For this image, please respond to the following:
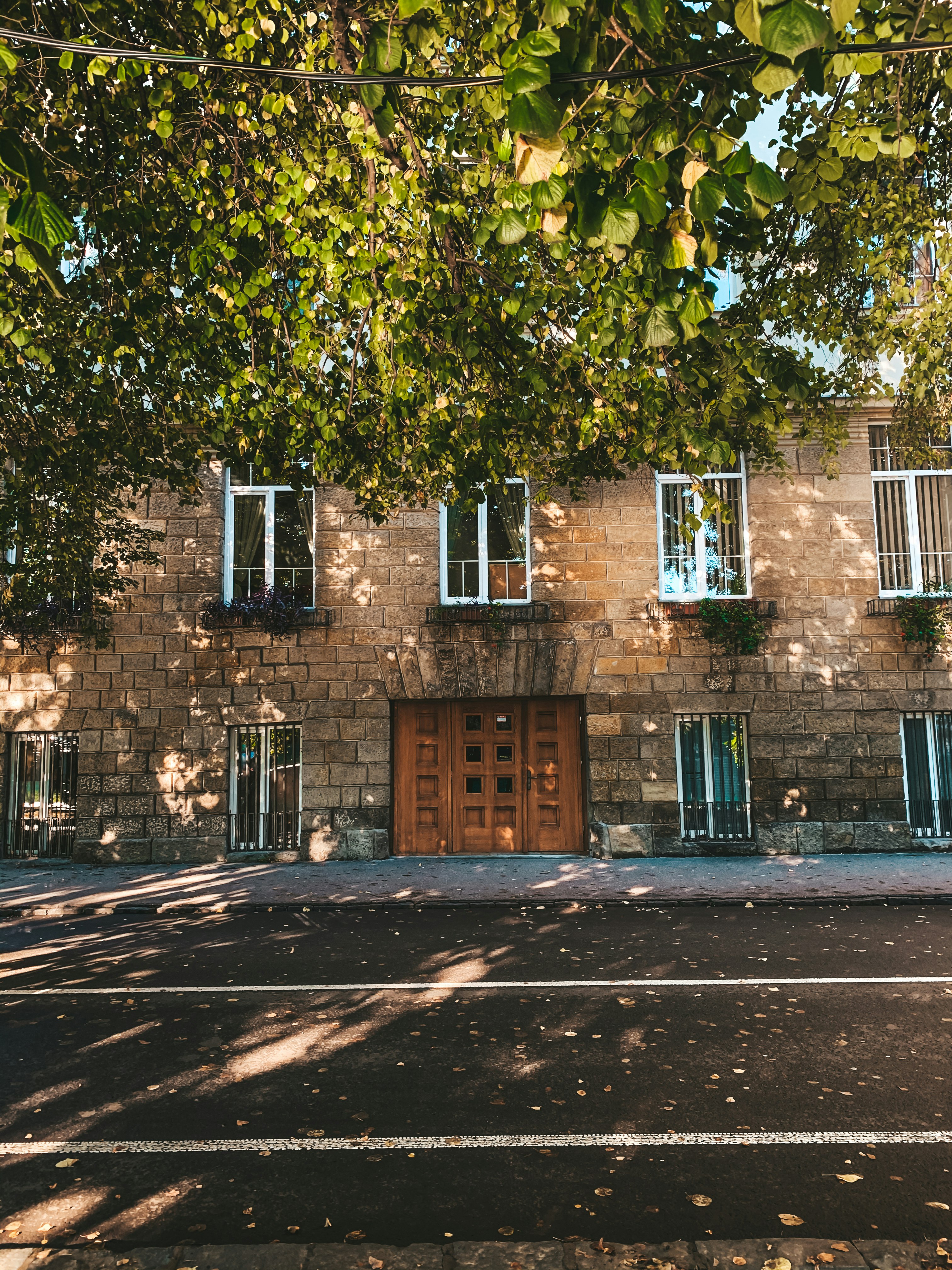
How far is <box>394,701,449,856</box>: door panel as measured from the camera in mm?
12773

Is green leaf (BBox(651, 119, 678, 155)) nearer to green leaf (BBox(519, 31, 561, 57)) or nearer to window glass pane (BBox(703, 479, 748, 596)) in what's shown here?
green leaf (BBox(519, 31, 561, 57))

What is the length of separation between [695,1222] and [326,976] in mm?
4038

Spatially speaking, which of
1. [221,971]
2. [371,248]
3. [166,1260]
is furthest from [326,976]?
[371,248]

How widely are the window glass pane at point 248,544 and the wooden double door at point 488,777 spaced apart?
3177 mm

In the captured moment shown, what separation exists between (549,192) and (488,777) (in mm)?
10849

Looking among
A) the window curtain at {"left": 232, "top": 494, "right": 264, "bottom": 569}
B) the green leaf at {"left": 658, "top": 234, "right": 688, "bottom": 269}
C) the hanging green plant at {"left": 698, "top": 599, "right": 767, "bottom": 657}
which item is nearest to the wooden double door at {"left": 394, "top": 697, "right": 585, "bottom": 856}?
the hanging green plant at {"left": 698, "top": 599, "right": 767, "bottom": 657}

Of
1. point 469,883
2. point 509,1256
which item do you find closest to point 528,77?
point 509,1256

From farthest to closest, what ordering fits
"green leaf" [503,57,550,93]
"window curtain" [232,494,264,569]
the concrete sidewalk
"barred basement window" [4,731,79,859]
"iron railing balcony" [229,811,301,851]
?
"window curtain" [232,494,264,569], "barred basement window" [4,731,79,859], "iron railing balcony" [229,811,301,851], the concrete sidewalk, "green leaf" [503,57,550,93]

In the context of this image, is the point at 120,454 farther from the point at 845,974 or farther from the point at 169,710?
the point at 845,974

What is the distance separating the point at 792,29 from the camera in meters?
2.16

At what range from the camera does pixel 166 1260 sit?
297 cm

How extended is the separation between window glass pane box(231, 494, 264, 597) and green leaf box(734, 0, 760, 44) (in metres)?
11.6

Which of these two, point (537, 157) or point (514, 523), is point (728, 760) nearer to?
point (514, 523)

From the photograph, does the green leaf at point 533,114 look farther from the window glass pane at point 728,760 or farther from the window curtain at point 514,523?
the window glass pane at point 728,760
